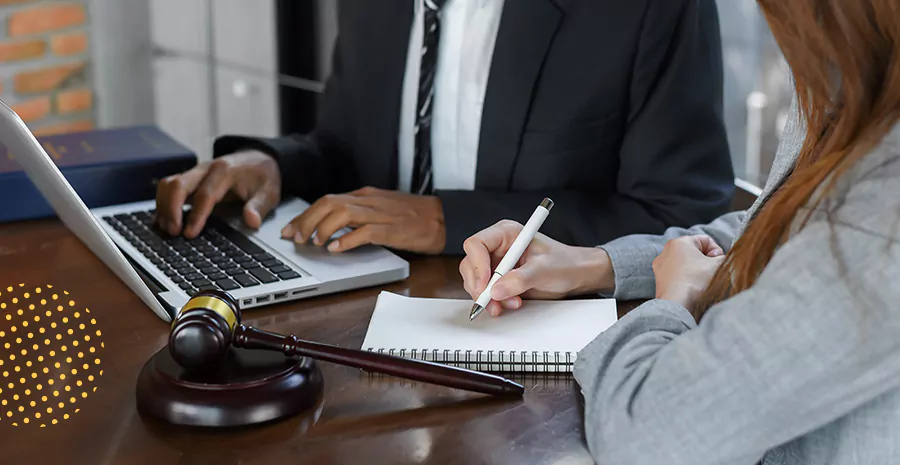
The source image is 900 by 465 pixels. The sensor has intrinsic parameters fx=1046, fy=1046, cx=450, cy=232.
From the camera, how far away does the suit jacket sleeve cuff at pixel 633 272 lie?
121 centimetres

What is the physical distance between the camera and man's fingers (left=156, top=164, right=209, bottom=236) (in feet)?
4.72

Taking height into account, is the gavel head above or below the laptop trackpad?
above

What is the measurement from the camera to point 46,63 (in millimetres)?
3203

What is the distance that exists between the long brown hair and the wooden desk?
23 cm

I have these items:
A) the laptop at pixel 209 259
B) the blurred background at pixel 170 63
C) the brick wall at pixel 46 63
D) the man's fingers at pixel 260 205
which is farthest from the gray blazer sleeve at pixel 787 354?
the brick wall at pixel 46 63

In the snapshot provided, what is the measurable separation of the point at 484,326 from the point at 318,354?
0.69 feet

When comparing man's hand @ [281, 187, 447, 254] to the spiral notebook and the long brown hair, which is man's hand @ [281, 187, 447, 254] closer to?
the spiral notebook

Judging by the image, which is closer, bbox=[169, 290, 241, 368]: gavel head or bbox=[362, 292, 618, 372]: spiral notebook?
bbox=[169, 290, 241, 368]: gavel head

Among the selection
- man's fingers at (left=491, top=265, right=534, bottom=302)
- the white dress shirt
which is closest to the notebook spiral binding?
man's fingers at (left=491, top=265, right=534, bottom=302)

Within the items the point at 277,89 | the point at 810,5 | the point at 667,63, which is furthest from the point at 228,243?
the point at 277,89

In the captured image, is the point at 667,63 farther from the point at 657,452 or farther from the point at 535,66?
the point at 657,452

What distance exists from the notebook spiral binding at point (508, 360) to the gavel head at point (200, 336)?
21 centimetres

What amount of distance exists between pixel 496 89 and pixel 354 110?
30 cm

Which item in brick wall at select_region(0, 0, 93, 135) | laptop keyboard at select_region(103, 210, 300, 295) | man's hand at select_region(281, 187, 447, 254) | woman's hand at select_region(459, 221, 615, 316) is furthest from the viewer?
brick wall at select_region(0, 0, 93, 135)
